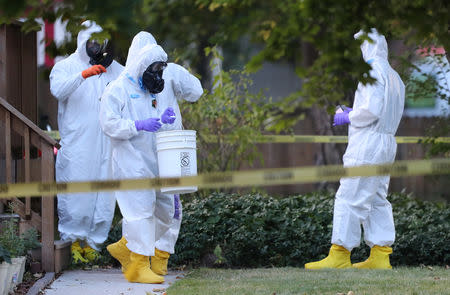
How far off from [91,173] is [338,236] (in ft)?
8.19

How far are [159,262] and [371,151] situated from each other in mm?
2125

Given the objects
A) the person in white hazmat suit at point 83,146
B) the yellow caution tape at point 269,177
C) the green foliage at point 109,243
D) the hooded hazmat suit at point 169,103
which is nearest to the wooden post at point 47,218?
the person in white hazmat suit at point 83,146

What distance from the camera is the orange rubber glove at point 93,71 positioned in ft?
26.2

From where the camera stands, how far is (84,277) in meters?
7.23

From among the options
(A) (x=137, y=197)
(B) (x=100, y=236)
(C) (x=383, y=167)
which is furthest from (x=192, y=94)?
(C) (x=383, y=167)

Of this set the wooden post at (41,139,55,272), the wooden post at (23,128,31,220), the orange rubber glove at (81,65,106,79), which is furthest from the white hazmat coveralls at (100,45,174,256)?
the orange rubber glove at (81,65,106,79)

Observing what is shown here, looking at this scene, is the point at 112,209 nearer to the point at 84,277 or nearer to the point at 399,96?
the point at 84,277

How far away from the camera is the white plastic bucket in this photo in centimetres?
663

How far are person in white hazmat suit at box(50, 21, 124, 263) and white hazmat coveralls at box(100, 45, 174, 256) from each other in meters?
1.17

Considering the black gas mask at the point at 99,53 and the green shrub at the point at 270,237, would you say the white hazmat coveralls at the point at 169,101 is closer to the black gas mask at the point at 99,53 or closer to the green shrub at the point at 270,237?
the green shrub at the point at 270,237

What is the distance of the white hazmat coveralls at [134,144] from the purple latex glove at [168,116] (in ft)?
0.69

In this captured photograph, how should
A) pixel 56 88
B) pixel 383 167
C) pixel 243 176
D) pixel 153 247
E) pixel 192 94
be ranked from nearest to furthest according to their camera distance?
pixel 243 176, pixel 383 167, pixel 153 247, pixel 192 94, pixel 56 88

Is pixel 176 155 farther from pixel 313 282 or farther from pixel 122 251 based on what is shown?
pixel 313 282

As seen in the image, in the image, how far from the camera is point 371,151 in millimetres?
7594
